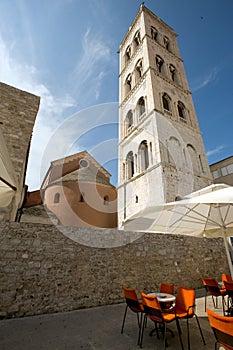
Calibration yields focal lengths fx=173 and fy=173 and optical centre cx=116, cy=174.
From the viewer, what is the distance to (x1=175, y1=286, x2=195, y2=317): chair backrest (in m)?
2.99

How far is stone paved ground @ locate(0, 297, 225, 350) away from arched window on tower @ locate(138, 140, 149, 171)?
34.6ft

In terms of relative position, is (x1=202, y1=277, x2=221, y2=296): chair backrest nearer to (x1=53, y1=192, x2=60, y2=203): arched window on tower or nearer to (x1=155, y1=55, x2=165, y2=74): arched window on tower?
(x1=53, y1=192, x2=60, y2=203): arched window on tower

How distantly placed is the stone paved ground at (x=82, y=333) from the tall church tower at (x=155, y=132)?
25.9ft

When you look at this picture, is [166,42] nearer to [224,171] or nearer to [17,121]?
[224,171]

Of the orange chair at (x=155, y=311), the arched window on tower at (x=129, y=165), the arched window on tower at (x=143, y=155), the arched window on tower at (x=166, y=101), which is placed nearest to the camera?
the orange chair at (x=155, y=311)

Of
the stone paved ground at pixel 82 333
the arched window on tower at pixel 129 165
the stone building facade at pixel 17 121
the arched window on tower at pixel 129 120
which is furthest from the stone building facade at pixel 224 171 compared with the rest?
the stone building facade at pixel 17 121

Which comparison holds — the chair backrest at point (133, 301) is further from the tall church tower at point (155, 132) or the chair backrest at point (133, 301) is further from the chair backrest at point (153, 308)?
the tall church tower at point (155, 132)

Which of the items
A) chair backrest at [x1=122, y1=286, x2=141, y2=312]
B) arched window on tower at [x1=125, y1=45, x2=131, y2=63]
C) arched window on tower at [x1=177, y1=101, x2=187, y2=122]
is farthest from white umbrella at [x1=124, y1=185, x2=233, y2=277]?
arched window on tower at [x1=125, y1=45, x2=131, y2=63]

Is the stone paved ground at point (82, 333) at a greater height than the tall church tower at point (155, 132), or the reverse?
the tall church tower at point (155, 132)

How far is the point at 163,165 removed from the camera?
11.9 meters

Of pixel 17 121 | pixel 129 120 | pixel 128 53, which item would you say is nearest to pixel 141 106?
pixel 129 120

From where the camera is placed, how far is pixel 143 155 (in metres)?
14.4

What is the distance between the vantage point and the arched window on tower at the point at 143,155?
46.1 feet

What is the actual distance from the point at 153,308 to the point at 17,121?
8.16m
